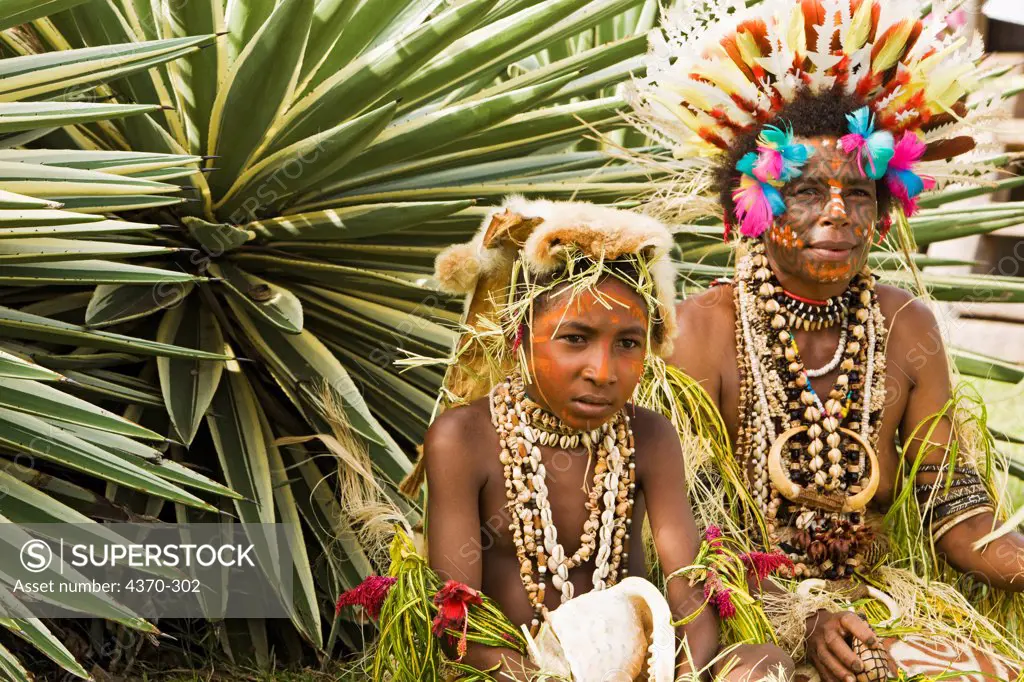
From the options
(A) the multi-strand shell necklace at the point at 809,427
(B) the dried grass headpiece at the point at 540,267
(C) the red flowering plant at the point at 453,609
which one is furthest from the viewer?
(A) the multi-strand shell necklace at the point at 809,427

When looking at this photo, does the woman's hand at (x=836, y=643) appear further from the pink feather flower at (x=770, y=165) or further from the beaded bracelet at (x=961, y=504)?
the pink feather flower at (x=770, y=165)

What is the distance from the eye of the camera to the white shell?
6.36ft

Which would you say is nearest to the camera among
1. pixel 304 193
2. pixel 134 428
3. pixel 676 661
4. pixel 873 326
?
pixel 676 661

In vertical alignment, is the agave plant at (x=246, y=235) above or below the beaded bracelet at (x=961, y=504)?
above

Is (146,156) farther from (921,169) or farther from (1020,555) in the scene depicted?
(1020,555)

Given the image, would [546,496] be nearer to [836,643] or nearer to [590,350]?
[590,350]

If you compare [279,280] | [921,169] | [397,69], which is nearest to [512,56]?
[397,69]

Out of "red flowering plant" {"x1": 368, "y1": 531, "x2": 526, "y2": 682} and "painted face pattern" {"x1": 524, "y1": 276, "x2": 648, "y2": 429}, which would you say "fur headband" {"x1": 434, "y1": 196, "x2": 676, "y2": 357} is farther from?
"red flowering plant" {"x1": 368, "y1": 531, "x2": 526, "y2": 682}

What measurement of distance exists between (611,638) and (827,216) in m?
0.92

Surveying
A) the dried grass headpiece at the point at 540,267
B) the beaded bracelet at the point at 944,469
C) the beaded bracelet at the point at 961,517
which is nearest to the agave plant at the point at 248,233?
the dried grass headpiece at the point at 540,267

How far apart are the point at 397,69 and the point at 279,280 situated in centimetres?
66

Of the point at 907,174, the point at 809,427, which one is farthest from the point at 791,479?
the point at 907,174

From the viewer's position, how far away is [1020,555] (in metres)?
2.42

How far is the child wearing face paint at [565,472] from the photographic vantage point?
1977 millimetres
